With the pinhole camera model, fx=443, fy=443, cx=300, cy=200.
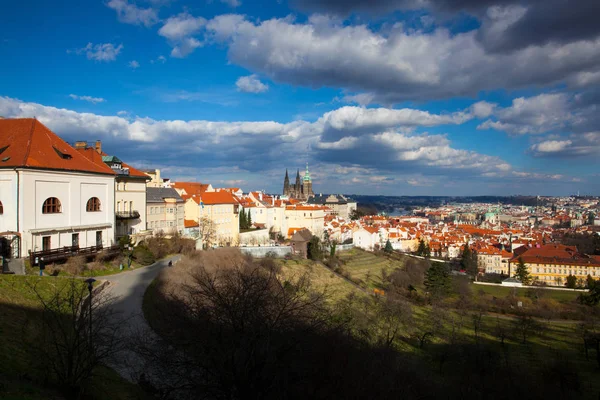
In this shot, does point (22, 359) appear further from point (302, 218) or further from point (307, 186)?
point (307, 186)

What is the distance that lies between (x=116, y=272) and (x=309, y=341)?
16171 mm

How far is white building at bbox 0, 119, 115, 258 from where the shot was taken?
2020 cm

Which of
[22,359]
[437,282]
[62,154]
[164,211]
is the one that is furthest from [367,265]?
[22,359]

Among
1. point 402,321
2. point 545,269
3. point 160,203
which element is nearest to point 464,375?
point 402,321

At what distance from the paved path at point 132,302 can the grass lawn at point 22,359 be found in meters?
0.59

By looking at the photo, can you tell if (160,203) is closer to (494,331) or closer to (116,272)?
(116,272)

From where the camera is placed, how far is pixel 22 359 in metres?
9.48

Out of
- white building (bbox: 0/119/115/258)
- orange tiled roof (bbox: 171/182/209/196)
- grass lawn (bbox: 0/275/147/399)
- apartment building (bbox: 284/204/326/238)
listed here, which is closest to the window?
white building (bbox: 0/119/115/258)

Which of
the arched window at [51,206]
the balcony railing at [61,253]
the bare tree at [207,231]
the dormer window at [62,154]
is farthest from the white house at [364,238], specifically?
the arched window at [51,206]

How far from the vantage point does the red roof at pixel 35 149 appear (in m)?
20.9

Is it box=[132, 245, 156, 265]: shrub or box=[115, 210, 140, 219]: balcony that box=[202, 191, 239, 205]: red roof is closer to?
box=[115, 210, 140, 219]: balcony

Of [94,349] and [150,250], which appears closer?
[94,349]

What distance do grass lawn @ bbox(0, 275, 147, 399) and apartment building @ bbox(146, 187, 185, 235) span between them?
60.3 feet

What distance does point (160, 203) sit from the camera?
1357 inches
